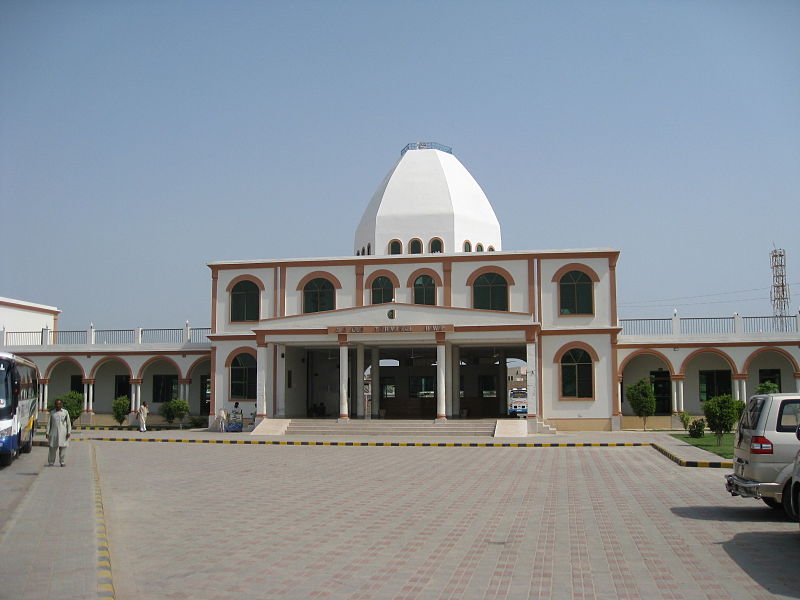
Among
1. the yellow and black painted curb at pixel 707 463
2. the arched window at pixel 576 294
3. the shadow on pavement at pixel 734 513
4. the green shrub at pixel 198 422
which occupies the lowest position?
the green shrub at pixel 198 422

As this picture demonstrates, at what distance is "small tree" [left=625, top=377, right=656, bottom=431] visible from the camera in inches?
1296

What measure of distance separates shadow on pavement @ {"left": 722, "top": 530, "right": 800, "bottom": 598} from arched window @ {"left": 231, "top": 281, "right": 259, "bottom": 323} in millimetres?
26960

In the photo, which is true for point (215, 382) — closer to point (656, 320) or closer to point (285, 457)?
point (285, 457)

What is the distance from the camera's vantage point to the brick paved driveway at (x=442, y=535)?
24.2 feet

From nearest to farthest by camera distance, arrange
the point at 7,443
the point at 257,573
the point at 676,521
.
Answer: the point at 257,573, the point at 676,521, the point at 7,443

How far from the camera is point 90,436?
29391 millimetres

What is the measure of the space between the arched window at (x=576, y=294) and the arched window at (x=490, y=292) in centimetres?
224

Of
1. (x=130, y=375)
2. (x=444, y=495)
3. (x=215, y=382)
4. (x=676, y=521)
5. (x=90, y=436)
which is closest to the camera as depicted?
(x=676, y=521)

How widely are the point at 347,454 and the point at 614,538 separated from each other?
13242mm

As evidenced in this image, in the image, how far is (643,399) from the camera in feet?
108

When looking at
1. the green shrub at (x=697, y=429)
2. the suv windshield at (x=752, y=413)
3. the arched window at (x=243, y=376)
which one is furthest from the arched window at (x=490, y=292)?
the suv windshield at (x=752, y=413)

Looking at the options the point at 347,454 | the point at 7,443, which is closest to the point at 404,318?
the point at 347,454

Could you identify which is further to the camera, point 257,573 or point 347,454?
point 347,454

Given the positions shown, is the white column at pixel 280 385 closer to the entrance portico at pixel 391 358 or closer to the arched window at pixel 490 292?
the entrance portico at pixel 391 358
